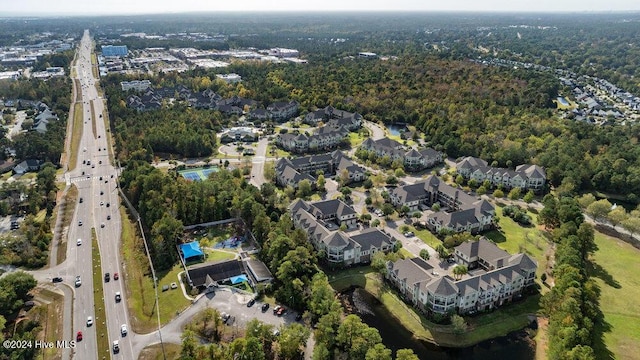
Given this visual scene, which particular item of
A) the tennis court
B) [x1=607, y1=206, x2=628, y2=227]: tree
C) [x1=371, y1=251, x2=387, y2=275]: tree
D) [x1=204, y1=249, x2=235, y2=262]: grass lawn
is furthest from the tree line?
the tennis court

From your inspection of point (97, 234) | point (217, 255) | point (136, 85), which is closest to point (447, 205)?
point (217, 255)

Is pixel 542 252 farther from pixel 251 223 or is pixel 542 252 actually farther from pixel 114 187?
pixel 114 187

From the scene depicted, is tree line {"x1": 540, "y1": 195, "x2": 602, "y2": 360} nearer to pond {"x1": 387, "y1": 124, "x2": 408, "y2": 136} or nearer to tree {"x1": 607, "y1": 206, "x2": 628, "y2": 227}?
tree {"x1": 607, "y1": 206, "x2": 628, "y2": 227}

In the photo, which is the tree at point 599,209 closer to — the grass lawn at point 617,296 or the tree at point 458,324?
the grass lawn at point 617,296

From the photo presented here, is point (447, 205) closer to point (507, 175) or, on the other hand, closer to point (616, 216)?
point (507, 175)

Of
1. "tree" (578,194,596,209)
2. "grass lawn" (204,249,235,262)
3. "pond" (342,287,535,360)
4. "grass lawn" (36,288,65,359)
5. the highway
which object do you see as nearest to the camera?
"grass lawn" (36,288,65,359)

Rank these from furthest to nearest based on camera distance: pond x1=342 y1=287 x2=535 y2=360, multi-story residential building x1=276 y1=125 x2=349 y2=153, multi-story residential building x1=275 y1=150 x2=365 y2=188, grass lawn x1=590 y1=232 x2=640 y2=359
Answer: multi-story residential building x1=276 y1=125 x2=349 y2=153 → multi-story residential building x1=275 y1=150 x2=365 y2=188 → grass lawn x1=590 y1=232 x2=640 y2=359 → pond x1=342 y1=287 x2=535 y2=360
